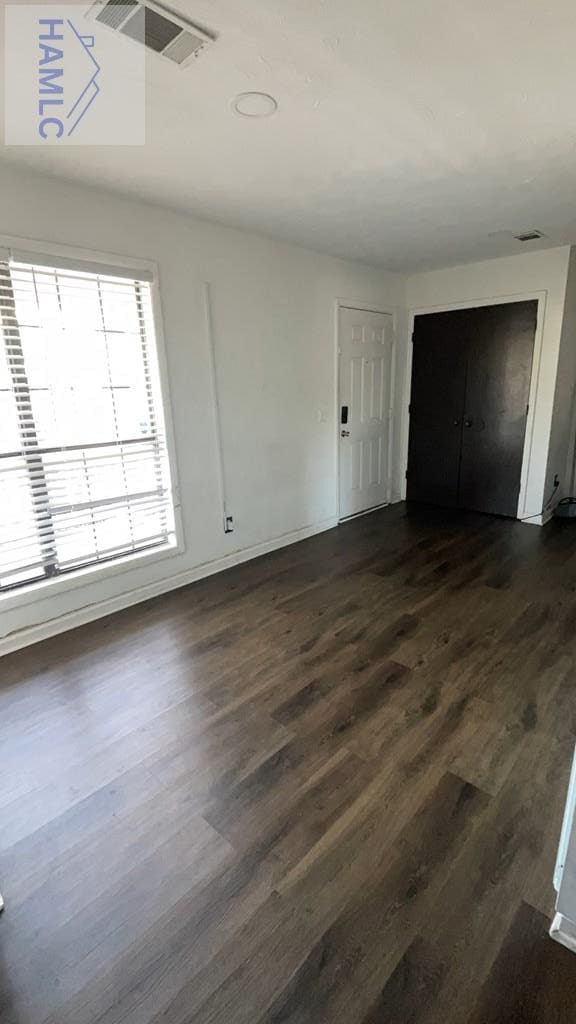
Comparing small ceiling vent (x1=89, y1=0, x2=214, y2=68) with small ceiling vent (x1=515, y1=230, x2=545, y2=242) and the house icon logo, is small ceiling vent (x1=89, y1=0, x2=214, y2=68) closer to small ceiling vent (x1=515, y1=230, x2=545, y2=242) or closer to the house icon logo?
the house icon logo

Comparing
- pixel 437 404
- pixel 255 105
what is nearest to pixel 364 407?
pixel 437 404

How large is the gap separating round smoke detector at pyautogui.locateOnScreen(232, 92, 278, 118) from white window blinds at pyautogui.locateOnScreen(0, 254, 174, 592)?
1231mm

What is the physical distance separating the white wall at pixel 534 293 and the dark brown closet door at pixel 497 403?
9cm

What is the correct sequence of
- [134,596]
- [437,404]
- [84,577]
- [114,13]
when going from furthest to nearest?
[437,404], [134,596], [84,577], [114,13]

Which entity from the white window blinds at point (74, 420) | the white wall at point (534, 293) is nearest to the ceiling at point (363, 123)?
the white window blinds at point (74, 420)

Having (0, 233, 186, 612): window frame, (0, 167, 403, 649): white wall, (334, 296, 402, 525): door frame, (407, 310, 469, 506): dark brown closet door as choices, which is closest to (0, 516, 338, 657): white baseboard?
(0, 167, 403, 649): white wall

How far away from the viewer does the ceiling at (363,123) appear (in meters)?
1.37

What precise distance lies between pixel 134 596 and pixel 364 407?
9.70 ft

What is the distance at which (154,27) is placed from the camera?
4.45 feet

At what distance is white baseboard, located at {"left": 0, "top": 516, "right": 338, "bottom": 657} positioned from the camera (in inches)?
103

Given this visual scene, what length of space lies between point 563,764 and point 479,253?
402 centimetres

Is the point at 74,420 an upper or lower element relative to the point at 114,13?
lower

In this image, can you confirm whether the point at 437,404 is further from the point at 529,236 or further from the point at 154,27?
the point at 154,27

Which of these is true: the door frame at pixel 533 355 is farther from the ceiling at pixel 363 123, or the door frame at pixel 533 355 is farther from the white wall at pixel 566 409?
the ceiling at pixel 363 123
